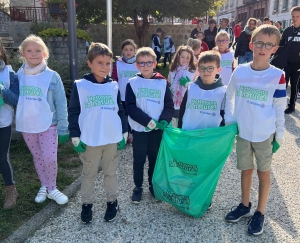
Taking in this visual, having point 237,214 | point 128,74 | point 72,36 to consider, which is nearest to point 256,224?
point 237,214

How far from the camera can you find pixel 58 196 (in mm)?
3260

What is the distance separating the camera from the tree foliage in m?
15.1

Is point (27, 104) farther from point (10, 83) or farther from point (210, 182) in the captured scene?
point (210, 182)

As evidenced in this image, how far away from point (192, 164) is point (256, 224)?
2.58ft

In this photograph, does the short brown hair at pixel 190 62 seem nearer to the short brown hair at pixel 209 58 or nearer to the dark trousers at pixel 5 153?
the short brown hair at pixel 209 58

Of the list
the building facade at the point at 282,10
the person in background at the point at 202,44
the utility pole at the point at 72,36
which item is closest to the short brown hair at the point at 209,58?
the utility pole at the point at 72,36

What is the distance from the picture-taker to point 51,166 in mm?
3264

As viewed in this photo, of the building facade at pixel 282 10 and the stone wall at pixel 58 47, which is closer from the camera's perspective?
the stone wall at pixel 58 47

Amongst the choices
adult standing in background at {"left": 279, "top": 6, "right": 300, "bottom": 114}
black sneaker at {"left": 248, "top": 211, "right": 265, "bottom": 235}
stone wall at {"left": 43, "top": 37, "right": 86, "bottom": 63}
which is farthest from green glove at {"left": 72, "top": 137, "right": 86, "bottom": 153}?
stone wall at {"left": 43, "top": 37, "right": 86, "bottom": 63}

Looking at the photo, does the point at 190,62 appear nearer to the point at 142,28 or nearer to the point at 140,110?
the point at 140,110

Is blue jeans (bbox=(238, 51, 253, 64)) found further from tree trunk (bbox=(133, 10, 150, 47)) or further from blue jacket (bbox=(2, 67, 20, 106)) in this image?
tree trunk (bbox=(133, 10, 150, 47))

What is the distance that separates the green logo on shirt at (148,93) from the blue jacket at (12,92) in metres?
1.19

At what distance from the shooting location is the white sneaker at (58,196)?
3.24 metres

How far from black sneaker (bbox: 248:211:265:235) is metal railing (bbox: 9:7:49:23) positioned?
1803 centimetres
